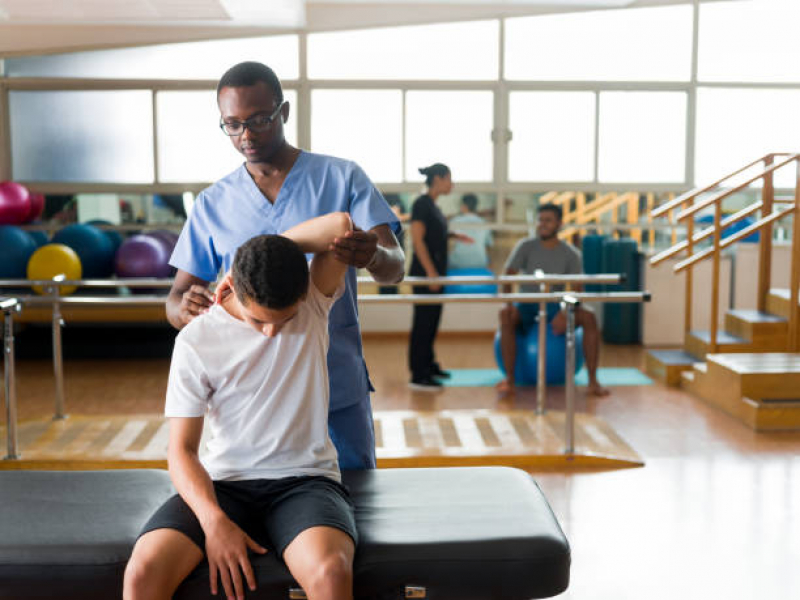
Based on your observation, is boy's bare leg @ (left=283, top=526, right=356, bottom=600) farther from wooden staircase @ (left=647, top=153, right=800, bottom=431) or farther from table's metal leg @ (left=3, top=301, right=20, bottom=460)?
wooden staircase @ (left=647, top=153, right=800, bottom=431)

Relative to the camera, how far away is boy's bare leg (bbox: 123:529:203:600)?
1539 mm

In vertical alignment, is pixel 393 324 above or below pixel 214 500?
below

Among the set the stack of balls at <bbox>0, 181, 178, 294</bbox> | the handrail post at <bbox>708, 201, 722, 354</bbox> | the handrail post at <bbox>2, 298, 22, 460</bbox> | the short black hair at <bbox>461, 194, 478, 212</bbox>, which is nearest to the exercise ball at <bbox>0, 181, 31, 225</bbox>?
the stack of balls at <bbox>0, 181, 178, 294</bbox>

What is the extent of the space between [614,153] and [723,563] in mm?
4788

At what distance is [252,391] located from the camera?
1752 millimetres

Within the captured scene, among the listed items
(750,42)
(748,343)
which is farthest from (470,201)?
(748,343)

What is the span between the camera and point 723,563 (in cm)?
266

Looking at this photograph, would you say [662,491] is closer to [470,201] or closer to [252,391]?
[252,391]

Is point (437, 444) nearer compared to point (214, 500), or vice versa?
point (214, 500)

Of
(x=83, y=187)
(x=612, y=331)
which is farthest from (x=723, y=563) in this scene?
(x=83, y=187)

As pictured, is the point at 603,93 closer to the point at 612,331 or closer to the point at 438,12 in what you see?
the point at 438,12

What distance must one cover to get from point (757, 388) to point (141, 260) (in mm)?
3578

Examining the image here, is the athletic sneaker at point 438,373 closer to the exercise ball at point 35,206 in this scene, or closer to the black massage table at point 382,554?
the exercise ball at point 35,206

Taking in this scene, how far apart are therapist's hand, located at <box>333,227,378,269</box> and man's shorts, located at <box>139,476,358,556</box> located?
425 millimetres
